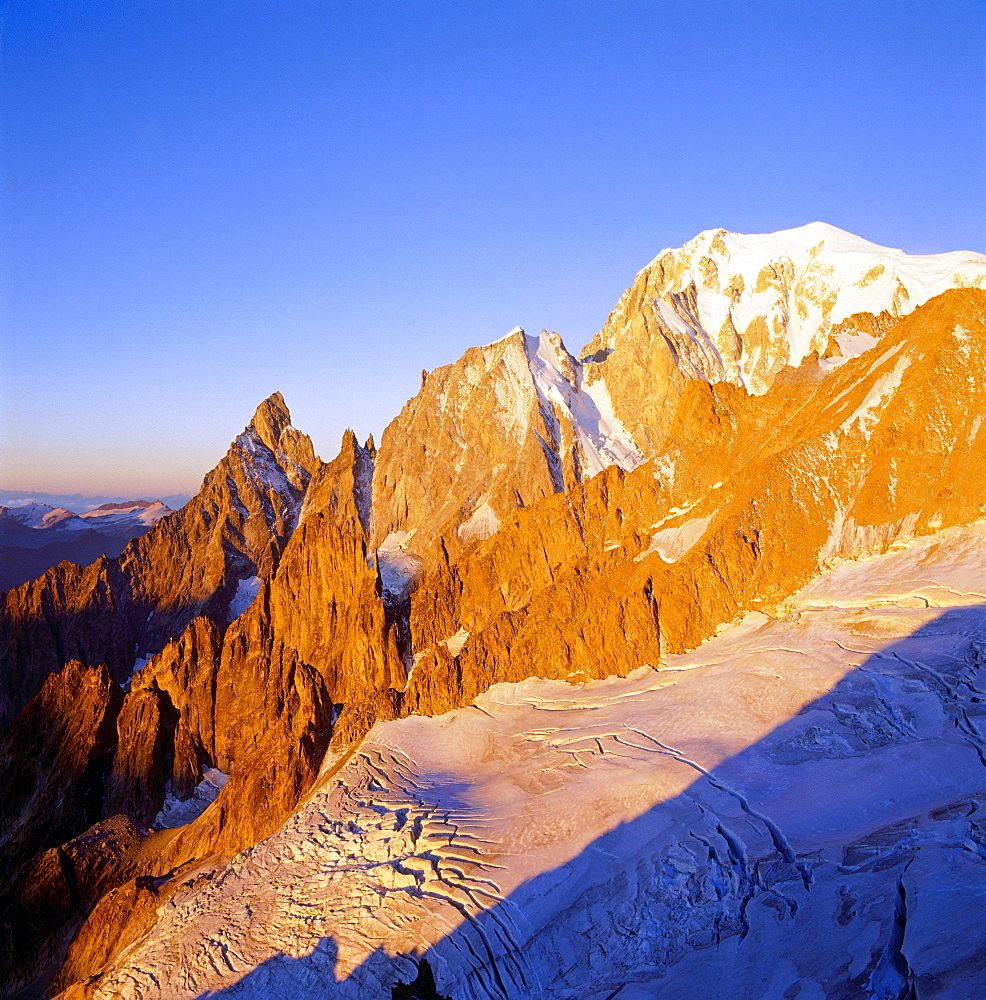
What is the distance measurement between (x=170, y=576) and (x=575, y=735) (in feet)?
265

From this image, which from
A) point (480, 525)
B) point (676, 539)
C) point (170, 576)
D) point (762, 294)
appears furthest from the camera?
point (762, 294)

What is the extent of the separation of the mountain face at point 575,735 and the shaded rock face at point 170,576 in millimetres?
578

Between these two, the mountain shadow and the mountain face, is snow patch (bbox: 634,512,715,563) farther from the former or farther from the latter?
the mountain shadow

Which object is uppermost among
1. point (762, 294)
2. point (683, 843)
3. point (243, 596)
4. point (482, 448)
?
point (762, 294)

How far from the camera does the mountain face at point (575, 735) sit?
1210 inches

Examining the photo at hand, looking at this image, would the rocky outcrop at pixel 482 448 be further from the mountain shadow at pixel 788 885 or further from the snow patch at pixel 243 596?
the mountain shadow at pixel 788 885

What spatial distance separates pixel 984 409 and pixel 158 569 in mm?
101594

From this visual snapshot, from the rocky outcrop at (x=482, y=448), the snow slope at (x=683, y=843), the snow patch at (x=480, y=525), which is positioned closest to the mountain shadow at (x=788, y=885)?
the snow slope at (x=683, y=843)

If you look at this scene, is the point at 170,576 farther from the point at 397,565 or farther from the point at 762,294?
the point at 762,294

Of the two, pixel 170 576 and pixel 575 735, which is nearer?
pixel 575 735

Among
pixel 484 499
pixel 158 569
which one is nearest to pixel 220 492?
pixel 158 569

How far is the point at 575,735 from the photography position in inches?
2002

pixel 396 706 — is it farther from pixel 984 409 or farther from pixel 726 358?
pixel 726 358

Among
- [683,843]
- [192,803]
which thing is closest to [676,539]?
[683,843]
